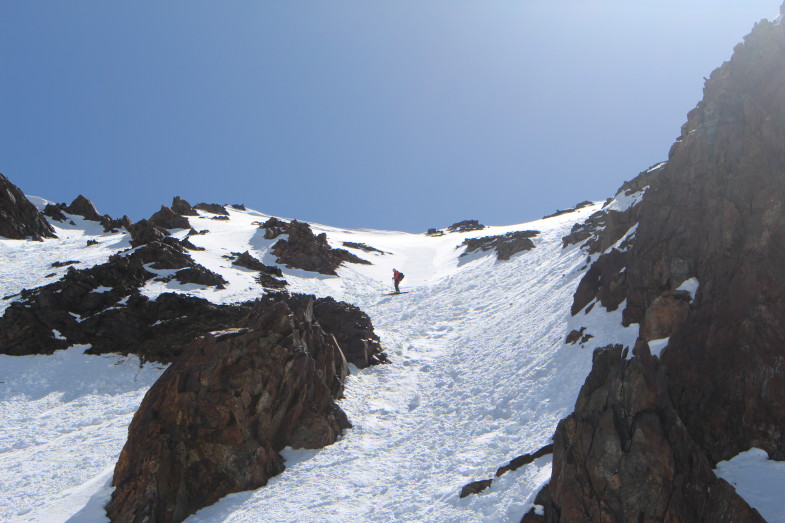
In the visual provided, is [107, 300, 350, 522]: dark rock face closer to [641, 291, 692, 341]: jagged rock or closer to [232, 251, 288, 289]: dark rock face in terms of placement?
[641, 291, 692, 341]: jagged rock

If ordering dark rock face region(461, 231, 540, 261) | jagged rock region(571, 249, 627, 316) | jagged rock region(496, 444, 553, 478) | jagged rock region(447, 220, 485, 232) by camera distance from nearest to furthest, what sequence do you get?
jagged rock region(496, 444, 553, 478), jagged rock region(571, 249, 627, 316), dark rock face region(461, 231, 540, 261), jagged rock region(447, 220, 485, 232)

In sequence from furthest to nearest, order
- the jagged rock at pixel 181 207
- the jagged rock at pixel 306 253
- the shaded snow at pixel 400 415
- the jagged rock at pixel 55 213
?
the jagged rock at pixel 181 207 → the jagged rock at pixel 55 213 → the jagged rock at pixel 306 253 → the shaded snow at pixel 400 415

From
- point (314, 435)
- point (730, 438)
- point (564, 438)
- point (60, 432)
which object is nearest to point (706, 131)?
point (730, 438)

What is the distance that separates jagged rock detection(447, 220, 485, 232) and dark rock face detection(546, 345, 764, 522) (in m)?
76.1

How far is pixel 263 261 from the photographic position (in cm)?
4550

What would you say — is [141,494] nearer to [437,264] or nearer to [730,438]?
[730,438]

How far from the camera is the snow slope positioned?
46.9 feet

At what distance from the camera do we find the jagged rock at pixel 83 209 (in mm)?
65500

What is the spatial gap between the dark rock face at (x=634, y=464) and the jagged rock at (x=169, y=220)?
5430 centimetres

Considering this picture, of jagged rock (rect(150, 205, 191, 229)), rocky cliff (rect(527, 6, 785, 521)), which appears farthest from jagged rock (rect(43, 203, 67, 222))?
rocky cliff (rect(527, 6, 785, 521))

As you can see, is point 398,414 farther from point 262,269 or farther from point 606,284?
point 262,269

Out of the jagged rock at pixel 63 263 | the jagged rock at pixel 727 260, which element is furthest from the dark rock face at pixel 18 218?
the jagged rock at pixel 727 260

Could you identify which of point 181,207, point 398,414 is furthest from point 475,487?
point 181,207

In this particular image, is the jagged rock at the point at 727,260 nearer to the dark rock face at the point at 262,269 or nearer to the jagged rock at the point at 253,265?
the dark rock face at the point at 262,269
